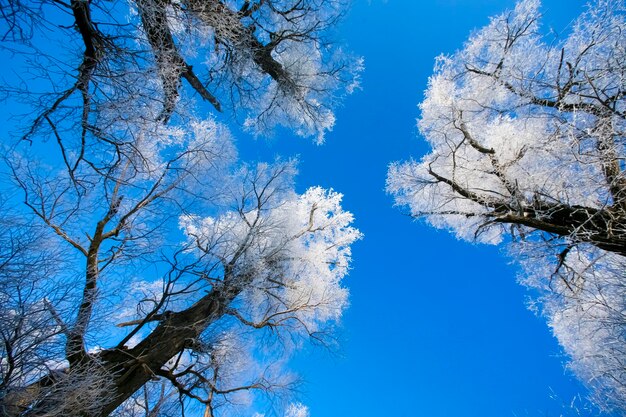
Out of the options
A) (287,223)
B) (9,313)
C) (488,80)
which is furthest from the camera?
(287,223)

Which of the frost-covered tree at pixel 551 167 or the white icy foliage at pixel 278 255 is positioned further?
the white icy foliage at pixel 278 255

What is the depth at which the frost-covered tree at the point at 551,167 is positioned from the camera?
3.77 m

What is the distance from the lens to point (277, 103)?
6383 millimetres

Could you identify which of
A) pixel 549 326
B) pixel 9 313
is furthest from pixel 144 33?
pixel 549 326

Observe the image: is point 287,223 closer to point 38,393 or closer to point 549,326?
point 38,393

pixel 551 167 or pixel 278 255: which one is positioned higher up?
pixel 551 167

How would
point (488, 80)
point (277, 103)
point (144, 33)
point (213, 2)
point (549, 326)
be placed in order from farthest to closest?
point (549, 326), point (488, 80), point (277, 103), point (213, 2), point (144, 33)

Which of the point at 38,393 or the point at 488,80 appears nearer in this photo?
the point at 38,393

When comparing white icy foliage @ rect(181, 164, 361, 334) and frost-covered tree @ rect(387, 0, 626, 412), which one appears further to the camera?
white icy foliage @ rect(181, 164, 361, 334)

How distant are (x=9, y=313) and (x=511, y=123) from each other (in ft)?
30.8

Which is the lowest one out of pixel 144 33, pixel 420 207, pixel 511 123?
Result: pixel 144 33

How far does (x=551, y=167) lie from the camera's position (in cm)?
526

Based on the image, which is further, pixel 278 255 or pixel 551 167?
pixel 278 255

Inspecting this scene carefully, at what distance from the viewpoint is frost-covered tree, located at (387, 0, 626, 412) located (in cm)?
377
